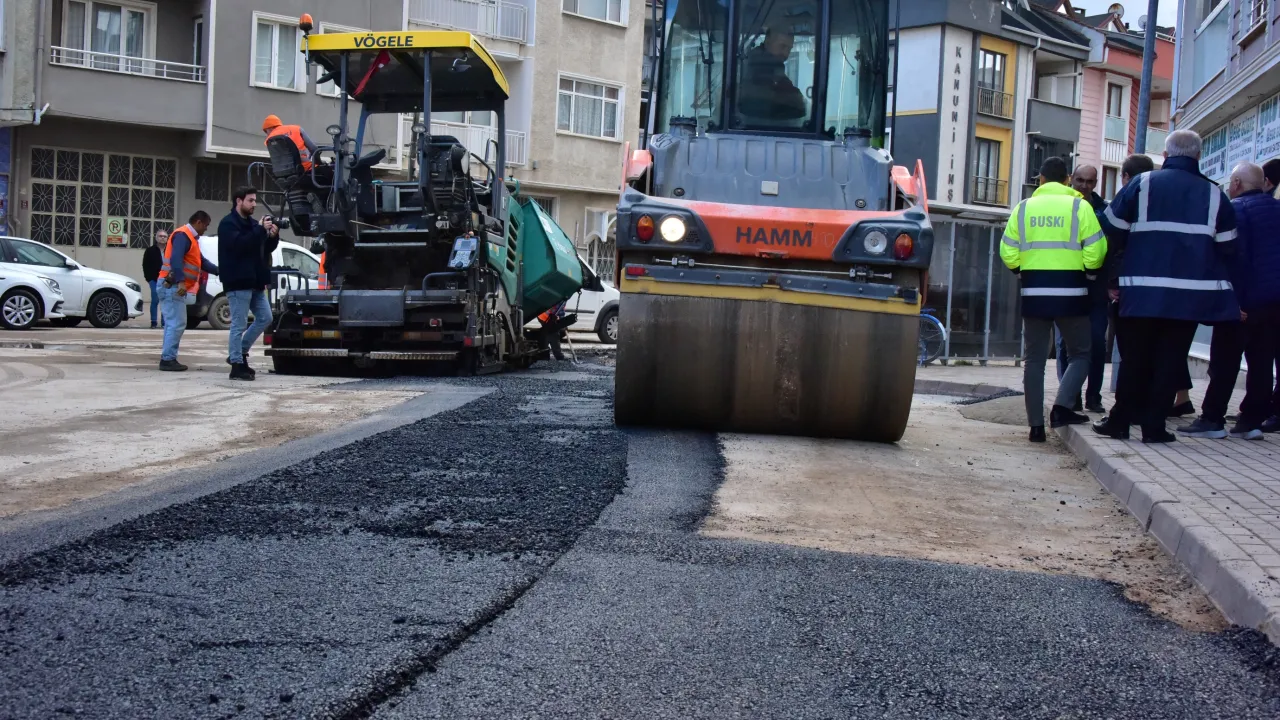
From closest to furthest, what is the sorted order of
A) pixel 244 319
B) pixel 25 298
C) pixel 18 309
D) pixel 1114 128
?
pixel 244 319
pixel 18 309
pixel 25 298
pixel 1114 128

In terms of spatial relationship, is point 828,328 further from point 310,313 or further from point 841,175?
point 310,313

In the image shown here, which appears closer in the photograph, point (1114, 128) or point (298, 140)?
point (298, 140)

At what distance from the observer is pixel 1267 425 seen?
8914mm

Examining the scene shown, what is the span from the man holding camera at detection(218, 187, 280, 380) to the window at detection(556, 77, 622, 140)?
20.4 meters

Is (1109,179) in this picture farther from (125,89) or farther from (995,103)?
(125,89)

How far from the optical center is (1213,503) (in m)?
5.73

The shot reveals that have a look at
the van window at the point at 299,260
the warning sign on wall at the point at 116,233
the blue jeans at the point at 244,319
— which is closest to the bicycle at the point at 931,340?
the van window at the point at 299,260

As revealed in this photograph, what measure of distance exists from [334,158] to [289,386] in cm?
248

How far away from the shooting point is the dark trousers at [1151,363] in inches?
304

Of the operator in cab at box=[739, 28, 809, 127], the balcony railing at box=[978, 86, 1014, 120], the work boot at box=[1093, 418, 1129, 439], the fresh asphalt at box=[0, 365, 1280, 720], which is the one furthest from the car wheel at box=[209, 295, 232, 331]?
the balcony railing at box=[978, 86, 1014, 120]

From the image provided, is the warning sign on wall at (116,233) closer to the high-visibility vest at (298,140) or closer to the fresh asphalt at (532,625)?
the high-visibility vest at (298,140)

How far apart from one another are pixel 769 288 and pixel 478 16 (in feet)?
82.4

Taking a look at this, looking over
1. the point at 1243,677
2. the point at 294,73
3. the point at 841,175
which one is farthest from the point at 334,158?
the point at 294,73

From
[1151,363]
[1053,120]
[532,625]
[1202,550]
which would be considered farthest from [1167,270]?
[1053,120]
